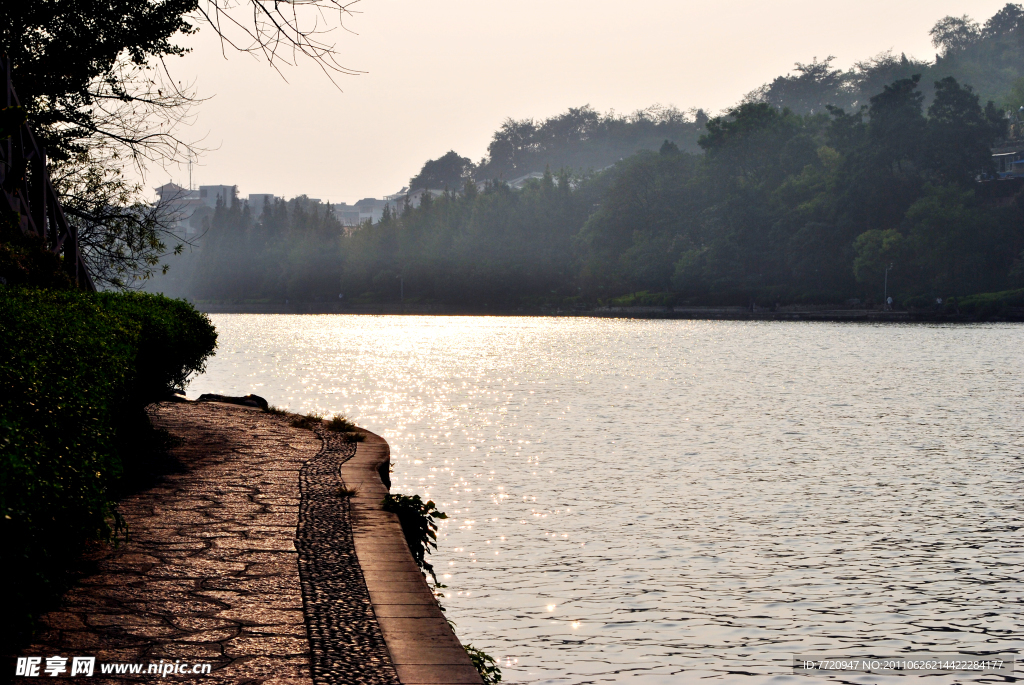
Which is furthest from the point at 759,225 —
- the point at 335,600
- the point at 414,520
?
the point at 335,600

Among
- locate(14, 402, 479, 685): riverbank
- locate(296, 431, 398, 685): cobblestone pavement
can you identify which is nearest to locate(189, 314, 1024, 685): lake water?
locate(296, 431, 398, 685): cobblestone pavement

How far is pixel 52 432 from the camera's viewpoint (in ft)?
17.6

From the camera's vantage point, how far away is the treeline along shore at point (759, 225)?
280ft

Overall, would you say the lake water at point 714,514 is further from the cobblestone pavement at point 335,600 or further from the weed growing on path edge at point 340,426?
the cobblestone pavement at point 335,600

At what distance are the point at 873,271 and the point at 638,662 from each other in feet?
279

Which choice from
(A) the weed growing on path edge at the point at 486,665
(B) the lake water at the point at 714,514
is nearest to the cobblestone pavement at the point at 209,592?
(A) the weed growing on path edge at the point at 486,665

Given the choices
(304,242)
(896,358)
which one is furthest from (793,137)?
(304,242)

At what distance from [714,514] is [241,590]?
8.51 m

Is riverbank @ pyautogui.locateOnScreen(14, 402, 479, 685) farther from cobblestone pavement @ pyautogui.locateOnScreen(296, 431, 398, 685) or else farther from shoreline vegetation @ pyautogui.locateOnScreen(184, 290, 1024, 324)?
shoreline vegetation @ pyautogui.locateOnScreen(184, 290, 1024, 324)

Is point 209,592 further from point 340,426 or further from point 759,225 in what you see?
point 759,225

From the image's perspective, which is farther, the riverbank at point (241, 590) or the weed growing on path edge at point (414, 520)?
the weed growing on path edge at point (414, 520)

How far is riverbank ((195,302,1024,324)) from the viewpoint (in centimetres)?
8244

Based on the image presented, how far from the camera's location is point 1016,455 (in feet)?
59.4

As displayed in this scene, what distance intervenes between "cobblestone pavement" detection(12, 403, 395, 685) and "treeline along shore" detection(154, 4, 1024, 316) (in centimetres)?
8313
